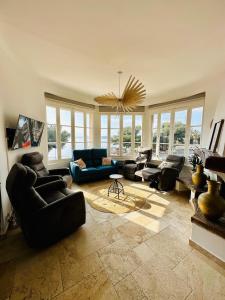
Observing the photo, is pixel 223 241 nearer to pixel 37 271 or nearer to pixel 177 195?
pixel 177 195

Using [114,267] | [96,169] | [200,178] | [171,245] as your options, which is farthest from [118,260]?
[96,169]

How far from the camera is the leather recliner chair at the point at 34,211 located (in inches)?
63.2

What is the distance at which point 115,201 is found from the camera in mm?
3088

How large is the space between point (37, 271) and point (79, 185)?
2.61m

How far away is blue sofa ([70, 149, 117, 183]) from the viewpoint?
4117mm

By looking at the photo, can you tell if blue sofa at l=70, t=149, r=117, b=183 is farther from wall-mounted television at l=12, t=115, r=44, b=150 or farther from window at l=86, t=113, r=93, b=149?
wall-mounted television at l=12, t=115, r=44, b=150

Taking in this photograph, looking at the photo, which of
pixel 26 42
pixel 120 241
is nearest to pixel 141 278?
pixel 120 241

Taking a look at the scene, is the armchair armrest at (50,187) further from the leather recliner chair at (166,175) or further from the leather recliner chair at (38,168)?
the leather recliner chair at (166,175)

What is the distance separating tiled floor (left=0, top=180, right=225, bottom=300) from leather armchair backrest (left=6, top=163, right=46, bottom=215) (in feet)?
2.00

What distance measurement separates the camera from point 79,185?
161 inches

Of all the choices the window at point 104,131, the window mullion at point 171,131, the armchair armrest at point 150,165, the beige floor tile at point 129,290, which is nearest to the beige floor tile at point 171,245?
the beige floor tile at point 129,290

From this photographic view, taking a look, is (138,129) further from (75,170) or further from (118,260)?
(118,260)

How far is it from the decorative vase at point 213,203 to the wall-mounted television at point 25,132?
9.56ft

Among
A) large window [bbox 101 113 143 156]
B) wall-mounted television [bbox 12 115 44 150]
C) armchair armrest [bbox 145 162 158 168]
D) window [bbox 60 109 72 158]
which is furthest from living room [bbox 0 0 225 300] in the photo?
large window [bbox 101 113 143 156]
